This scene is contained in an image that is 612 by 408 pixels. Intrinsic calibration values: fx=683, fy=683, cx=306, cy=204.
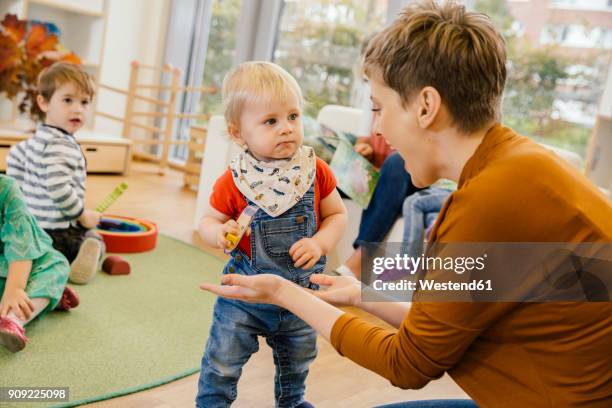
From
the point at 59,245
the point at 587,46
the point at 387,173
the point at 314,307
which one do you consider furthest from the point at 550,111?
the point at 314,307

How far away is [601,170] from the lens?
369 cm

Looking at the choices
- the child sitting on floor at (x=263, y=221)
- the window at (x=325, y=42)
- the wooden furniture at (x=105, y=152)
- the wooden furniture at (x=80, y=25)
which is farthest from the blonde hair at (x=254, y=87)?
the wooden furniture at (x=80, y=25)

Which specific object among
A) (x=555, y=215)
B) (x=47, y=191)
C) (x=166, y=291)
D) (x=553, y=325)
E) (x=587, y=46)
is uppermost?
(x=587, y=46)

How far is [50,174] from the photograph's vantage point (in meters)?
2.42

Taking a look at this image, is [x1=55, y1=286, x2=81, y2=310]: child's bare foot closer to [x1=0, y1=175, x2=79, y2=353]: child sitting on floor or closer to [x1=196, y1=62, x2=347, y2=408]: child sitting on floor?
[x1=0, y1=175, x2=79, y2=353]: child sitting on floor

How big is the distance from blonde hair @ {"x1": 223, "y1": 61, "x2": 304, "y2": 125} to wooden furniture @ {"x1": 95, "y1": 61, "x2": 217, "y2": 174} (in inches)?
123

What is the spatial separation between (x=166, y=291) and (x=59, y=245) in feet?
1.42

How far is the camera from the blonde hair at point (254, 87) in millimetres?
1474

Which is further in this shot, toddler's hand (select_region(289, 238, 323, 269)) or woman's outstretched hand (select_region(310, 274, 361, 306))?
toddler's hand (select_region(289, 238, 323, 269))

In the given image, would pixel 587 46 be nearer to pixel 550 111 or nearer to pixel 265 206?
pixel 550 111

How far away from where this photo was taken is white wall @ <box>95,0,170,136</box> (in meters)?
5.21

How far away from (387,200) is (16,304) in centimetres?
154

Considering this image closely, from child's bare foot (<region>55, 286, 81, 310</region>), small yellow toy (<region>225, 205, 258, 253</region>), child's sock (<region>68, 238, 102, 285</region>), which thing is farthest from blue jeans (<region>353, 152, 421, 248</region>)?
small yellow toy (<region>225, 205, 258, 253</region>)

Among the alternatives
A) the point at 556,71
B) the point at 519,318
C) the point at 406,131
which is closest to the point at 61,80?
the point at 406,131
